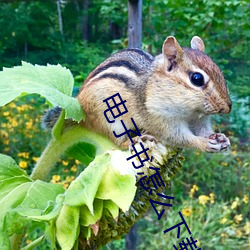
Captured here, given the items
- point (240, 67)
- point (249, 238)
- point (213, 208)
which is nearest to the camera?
point (249, 238)

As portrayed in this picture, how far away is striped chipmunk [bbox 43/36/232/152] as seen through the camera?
2.21 feet

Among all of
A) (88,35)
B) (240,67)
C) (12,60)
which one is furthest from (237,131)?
(88,35)

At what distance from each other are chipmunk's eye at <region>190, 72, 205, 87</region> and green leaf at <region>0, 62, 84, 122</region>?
0.18 meters

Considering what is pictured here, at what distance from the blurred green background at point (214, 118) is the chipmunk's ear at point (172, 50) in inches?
41.8

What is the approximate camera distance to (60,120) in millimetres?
618

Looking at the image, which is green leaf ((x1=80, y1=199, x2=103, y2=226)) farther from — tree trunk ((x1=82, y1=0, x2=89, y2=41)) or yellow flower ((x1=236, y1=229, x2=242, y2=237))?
tree trunk ((x1=82, y1=0, x2=89, y2=41))

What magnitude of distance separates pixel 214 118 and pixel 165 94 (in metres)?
1.32

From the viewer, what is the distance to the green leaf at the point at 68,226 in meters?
0.47

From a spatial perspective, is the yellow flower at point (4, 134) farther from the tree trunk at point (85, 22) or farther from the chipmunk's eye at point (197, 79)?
the tree trunk at point (85, 22)

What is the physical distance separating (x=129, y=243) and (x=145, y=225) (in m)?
0.94

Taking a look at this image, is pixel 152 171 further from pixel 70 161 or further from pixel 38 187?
pixel 70 161

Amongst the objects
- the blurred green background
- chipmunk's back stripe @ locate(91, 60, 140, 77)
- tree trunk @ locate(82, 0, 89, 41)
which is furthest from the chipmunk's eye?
tree trunk @ locate(82, 0, 89, 41)

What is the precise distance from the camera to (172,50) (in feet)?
2.43

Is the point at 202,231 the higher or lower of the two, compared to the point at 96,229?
lower
